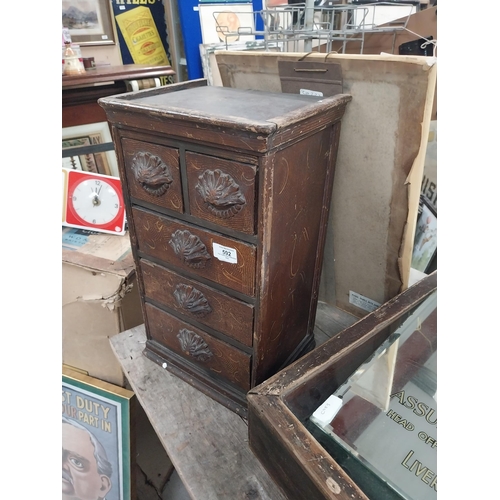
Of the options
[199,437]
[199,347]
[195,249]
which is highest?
[195,249]

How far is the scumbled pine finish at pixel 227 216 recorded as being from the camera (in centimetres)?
Answer: 65

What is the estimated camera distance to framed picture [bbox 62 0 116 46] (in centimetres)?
159

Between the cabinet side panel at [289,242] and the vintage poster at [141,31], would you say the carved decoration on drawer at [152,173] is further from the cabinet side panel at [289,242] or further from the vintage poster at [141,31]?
the vintage poster at [141,31]

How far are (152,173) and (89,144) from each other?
90 cm

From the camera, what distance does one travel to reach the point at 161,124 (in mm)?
695

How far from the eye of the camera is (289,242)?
78 cm

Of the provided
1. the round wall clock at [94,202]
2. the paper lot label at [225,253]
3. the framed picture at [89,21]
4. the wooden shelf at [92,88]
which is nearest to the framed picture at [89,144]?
the wooden shelf at [92,88]

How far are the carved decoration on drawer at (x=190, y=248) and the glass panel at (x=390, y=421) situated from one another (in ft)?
1.15

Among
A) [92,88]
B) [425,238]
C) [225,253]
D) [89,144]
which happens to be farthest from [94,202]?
[425,238]

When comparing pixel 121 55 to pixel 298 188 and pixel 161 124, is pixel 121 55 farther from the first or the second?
pixel 298 188

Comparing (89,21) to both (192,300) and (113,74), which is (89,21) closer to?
(113,74)

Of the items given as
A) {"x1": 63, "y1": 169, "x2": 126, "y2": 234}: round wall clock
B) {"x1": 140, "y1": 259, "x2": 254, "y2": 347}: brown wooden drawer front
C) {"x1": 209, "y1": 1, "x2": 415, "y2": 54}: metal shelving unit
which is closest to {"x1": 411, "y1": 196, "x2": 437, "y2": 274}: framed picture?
{"x1": 209, "y1": 1, "x2": 415, "y2": 54}: metal shelving unit

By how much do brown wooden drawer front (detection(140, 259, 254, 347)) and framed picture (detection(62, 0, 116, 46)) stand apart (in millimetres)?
1247

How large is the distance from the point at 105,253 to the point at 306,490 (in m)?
0.92
